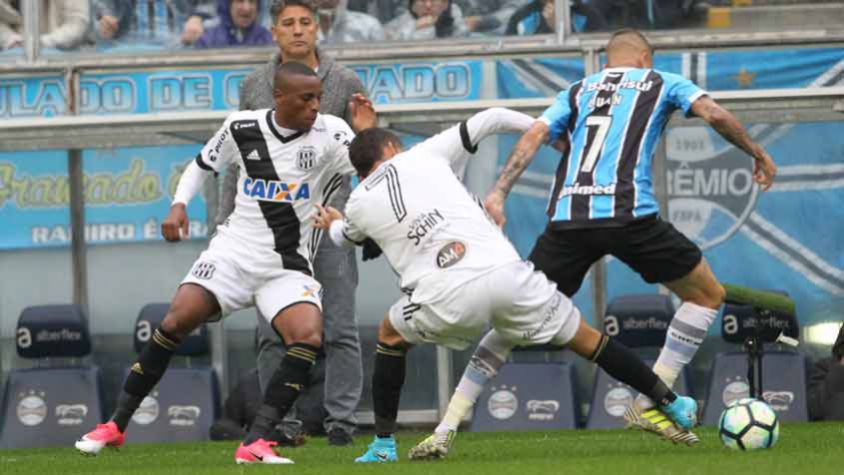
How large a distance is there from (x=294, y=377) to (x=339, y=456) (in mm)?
574

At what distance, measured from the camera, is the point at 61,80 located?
13.6m

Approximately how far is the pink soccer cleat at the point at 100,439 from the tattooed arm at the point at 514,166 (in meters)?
2.04

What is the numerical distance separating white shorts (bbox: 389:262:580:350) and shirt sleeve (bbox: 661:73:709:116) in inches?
44.5

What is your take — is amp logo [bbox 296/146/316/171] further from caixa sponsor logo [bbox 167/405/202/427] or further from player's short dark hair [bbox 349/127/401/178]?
caixa sponsor logo [bbox 167/405/202/427]

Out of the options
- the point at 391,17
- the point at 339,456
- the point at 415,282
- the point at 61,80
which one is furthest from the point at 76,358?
the point at 415,282

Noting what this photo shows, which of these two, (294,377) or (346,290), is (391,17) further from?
(294,377)

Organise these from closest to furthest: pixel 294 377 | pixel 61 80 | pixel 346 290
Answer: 1. pixel 294 377
2. pixel 346 290
3. pixel 61 80

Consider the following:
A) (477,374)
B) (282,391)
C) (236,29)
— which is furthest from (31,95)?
(477,374)

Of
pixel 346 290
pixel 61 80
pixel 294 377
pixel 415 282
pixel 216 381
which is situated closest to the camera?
pixel 415 282

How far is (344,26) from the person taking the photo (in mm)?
13742

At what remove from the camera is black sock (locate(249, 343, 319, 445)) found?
8102mm

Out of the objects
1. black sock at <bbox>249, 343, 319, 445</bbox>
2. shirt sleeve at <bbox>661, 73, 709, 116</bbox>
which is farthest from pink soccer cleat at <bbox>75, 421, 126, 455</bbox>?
shirt sleeve at <bbox>661, 73, 709, 116</bbox>

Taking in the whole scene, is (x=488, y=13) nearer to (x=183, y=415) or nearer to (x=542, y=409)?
(x=542, y=409)

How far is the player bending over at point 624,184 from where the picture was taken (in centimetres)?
820
